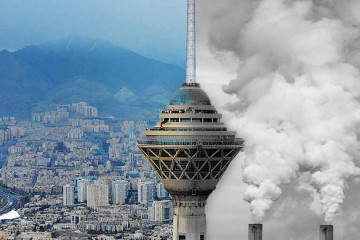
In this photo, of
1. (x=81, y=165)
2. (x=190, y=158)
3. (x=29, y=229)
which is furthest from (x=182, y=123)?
(x=81, y=165)

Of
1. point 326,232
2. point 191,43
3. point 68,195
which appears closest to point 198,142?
A: point 191,43

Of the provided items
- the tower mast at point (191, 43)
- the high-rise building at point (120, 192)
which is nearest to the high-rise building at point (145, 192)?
the high-rise building at point (120, 192)

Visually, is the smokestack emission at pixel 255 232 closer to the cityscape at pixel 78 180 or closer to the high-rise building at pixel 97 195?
the cityscape at pixel 78 180

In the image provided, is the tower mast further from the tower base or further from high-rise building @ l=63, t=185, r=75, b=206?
high-rise building @ l=63, t=185, r=75, b=206

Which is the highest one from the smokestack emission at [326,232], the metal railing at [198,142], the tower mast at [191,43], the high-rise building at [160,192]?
the tower mast at [191,43]

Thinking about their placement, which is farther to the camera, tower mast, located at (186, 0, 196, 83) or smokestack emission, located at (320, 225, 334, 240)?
tower mast, located at (186, 0, 196, 83)

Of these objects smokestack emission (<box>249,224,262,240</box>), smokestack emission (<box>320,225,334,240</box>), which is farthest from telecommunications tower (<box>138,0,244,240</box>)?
smokestack emission (<box>320,225,334,240</box>)
